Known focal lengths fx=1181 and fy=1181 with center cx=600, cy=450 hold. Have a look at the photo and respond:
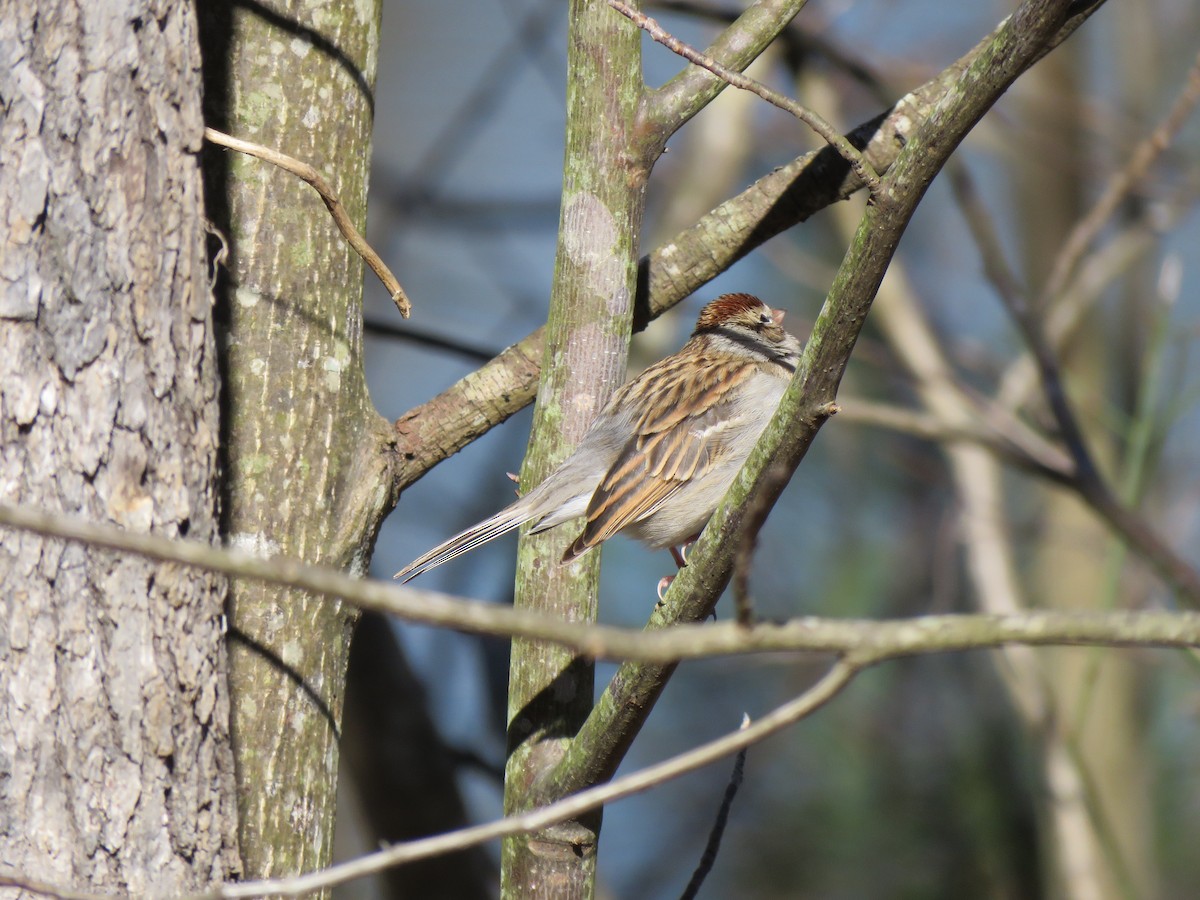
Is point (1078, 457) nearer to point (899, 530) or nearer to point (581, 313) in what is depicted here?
point (581, 313)

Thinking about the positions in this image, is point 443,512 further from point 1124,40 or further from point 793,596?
point 1124,40

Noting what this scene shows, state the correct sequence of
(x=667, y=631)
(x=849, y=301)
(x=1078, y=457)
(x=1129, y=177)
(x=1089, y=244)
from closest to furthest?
(x=667, y=631), (x=849, y=301), (x=1129, y=177), (x=1078, y=457), (x=1089, y=244)

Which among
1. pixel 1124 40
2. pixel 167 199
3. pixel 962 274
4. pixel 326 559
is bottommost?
pixel 326 559

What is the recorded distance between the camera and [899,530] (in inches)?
333

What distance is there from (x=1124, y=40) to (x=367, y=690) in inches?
275

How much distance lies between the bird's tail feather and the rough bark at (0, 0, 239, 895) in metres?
1.14

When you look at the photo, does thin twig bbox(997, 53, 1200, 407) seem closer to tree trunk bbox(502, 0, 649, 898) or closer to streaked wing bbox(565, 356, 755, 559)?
streaked wing bbox(565, 356, 755, 559)

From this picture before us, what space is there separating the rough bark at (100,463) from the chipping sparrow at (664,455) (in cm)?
106

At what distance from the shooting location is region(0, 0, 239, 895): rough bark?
1731mm

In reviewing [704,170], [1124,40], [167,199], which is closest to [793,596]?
[704,170]

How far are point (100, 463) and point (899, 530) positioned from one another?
24.0 feet

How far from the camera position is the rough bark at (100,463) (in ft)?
5.68

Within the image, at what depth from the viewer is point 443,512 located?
6.03m

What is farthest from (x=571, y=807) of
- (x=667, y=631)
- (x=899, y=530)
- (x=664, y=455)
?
(x=899, y=530)
